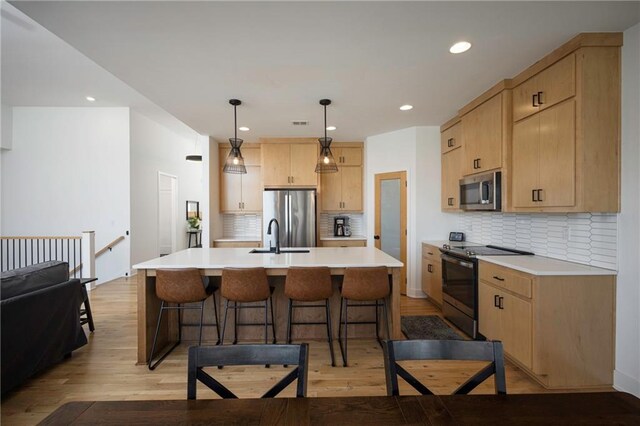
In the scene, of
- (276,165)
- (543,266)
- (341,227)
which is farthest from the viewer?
(341,227)

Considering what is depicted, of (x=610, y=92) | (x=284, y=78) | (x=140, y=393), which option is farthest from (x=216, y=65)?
(x=610, y=92)

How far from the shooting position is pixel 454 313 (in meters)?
3.26

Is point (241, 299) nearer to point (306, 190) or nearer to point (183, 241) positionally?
point (306, 190)

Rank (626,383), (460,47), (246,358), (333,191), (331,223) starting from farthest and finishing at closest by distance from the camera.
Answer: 1. (331,223)
2. (333,191)
3. (460,47)
4. (626,383)
5. (246,358)

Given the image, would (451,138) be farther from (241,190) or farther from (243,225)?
(243,225)

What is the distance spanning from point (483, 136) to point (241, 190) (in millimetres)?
3866

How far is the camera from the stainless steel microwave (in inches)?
114

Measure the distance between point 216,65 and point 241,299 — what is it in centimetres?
201

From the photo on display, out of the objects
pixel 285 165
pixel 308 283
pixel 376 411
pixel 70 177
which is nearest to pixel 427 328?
pixel 308 283

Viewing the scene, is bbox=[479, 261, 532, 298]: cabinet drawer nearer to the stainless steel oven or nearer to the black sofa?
the stainless steel oven

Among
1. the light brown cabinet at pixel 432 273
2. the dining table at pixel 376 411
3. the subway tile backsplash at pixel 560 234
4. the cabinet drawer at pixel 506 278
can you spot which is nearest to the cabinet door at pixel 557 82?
the subway tile backsplash at pixel 560 234

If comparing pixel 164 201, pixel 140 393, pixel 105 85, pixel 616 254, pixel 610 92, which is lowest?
pixel 140 393

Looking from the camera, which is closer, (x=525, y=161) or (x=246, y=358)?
(x=246, y=358)

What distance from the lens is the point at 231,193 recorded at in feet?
17.1
